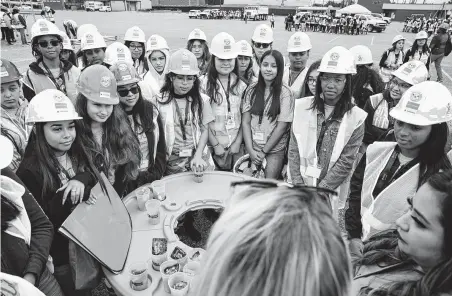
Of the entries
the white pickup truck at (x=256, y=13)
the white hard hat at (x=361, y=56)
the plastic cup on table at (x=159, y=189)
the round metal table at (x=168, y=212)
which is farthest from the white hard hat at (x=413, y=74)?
the white pickup truck at (x=256, y=13)

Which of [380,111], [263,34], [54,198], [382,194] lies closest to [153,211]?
[54,198]

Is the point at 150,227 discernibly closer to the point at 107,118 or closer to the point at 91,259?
the point at 91,259

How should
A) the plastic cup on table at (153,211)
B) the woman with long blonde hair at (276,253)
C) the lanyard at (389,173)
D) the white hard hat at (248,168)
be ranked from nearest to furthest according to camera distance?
the woman with long blonde hair at (276,253) < the lanyard at (389,173) < the plastic cup on table at (153,211) < the white hard hat at (248,168)

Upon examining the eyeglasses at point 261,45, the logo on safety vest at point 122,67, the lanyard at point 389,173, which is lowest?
the lanyard at point 389,173

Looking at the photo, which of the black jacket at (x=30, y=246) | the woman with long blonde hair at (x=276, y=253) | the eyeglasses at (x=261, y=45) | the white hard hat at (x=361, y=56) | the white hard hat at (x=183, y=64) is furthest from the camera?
the eyeglasses at (x=261, y=45)

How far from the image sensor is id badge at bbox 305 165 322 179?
3.02m

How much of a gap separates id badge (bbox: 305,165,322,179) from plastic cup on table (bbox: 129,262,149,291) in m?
1.87

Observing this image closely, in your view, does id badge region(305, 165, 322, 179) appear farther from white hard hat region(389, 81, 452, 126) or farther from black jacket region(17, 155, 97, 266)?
black jacket region(17, 155, 97, 266)

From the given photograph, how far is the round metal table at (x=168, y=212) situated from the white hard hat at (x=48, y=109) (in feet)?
3.47

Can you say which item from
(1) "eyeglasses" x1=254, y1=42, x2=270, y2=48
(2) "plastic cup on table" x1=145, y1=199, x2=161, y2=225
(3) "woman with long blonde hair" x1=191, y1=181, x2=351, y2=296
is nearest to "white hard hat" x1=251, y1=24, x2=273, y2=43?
(1) "eyeglasses" x1=254, y1=42, x2=270, y2=48

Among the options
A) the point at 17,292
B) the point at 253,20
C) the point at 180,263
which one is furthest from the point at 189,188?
the point at 253,20

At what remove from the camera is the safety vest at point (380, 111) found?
396 cm

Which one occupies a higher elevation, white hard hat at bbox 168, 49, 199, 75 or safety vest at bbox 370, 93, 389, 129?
white hard hat at bbox 168, 49, 199, 75

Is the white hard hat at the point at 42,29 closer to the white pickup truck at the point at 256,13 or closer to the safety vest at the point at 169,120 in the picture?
the safety vest at the point at 169,120
